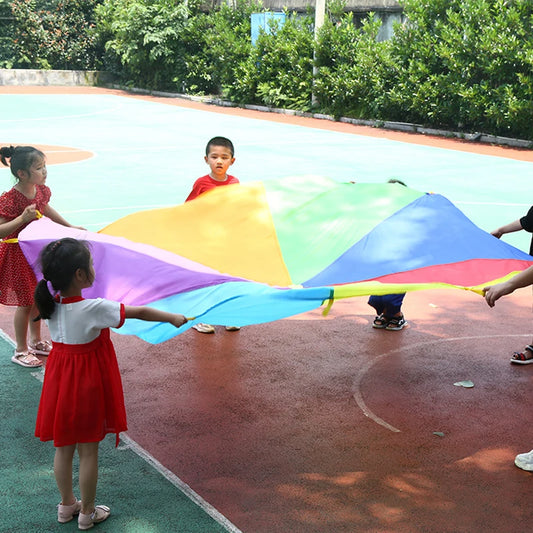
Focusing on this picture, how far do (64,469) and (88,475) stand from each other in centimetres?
11

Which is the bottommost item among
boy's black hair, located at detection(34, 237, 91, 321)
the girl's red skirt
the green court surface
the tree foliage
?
the green court surface

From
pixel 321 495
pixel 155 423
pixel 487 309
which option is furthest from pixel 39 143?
pixel 321 495

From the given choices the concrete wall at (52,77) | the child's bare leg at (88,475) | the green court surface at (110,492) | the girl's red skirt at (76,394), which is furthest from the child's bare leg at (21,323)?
the concrete wall at (52,77)

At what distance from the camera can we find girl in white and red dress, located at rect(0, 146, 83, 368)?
4633mm

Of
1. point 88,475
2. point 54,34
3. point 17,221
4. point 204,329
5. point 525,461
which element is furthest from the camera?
point 54,34

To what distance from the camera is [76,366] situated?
3250 mm

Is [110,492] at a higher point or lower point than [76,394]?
lower

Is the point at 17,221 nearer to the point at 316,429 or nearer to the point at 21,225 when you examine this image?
the point at 21,225

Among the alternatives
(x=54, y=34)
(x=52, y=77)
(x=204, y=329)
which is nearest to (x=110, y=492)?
(x=204, y=329)

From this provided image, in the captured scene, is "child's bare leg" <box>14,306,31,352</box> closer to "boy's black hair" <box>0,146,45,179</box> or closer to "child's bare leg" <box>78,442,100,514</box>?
"boy's black hair" <box>0,146,45,179</box>

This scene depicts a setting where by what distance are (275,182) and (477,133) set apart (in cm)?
1456

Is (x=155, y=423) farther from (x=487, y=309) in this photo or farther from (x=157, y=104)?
(x=157, y=104)

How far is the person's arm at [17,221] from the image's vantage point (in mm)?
4422

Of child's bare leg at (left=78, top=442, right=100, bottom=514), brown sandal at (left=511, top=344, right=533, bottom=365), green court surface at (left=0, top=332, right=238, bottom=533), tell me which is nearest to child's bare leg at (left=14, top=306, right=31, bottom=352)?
green court surface at (left=0, top=332, right=238, bottom=533)
